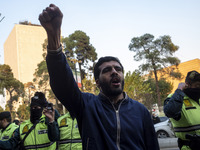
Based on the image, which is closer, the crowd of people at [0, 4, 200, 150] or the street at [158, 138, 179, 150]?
the crowd of people at [0, 4, 200, 150]

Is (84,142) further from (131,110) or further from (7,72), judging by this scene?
(7,72)

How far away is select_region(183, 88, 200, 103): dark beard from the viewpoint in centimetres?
343

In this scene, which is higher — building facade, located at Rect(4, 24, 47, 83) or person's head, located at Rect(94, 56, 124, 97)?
building facade, located at Rect(4, 24, 47, 83)

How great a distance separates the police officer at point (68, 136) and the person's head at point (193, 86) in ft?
6.93

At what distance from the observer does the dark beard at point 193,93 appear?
3.43 meters

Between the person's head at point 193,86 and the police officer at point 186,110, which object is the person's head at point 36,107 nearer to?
the police officer at point 186,110

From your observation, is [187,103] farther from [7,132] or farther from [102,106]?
[7,132]

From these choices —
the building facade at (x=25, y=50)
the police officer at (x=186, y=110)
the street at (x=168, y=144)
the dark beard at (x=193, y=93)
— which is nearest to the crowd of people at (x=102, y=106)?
the police officer at (x=186, y=110)

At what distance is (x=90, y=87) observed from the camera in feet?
80.2

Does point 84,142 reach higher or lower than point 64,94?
lower

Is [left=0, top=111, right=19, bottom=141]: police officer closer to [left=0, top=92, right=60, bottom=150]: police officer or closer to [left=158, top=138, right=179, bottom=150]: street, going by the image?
[left=0, top=92, right=60, bottom=150]: police officer

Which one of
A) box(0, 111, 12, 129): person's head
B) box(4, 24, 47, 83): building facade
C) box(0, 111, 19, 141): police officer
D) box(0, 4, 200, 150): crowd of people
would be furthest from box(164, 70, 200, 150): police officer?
box(4, 24, 47, 83): building facade

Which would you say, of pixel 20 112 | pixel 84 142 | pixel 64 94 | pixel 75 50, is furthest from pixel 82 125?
pixel 20 112

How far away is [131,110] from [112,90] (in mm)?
255
